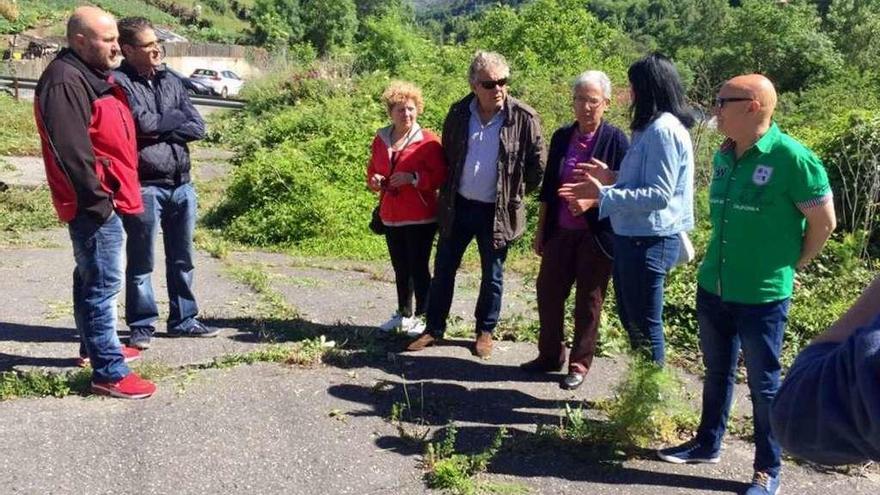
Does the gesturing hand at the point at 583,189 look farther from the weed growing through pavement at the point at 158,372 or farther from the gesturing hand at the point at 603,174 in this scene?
the weed growing through pavement at the point at 158,372

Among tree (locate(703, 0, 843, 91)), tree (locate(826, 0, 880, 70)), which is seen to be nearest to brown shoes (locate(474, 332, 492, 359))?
tree (locate(703, 0, 843, 91))

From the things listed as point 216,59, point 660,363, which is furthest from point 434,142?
point 216,59

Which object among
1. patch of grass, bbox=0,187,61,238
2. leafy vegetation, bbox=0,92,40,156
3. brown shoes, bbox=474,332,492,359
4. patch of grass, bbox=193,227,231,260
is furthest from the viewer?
leafy vegetation, bbox=0,92,40,156

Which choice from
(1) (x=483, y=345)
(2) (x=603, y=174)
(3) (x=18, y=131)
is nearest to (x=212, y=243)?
(1) (x=483, y=345)

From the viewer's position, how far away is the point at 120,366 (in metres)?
4.57

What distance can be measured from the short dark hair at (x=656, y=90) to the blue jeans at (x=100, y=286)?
2.84m

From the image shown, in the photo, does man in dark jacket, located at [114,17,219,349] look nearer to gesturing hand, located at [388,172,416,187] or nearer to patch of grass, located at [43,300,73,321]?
patch of grass, located at [43,300,73,321]

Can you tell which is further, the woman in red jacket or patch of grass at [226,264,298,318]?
patch of grass at [226,264,298,318]

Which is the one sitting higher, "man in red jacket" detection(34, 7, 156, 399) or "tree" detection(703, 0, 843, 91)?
"tree" detection(703, 0, 843, 91)

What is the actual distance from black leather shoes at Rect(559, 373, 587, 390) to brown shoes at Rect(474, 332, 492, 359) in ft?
2.16

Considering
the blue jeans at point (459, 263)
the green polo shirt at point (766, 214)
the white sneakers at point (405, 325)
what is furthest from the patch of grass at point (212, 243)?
the green polo shirt at point (766, 214)

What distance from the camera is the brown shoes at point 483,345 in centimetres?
554

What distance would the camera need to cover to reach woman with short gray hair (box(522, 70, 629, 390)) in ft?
15.9

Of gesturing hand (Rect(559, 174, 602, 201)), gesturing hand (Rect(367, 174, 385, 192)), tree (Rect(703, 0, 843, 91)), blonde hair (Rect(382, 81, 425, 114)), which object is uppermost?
tree (Rect(703, 0, 843, 91))
